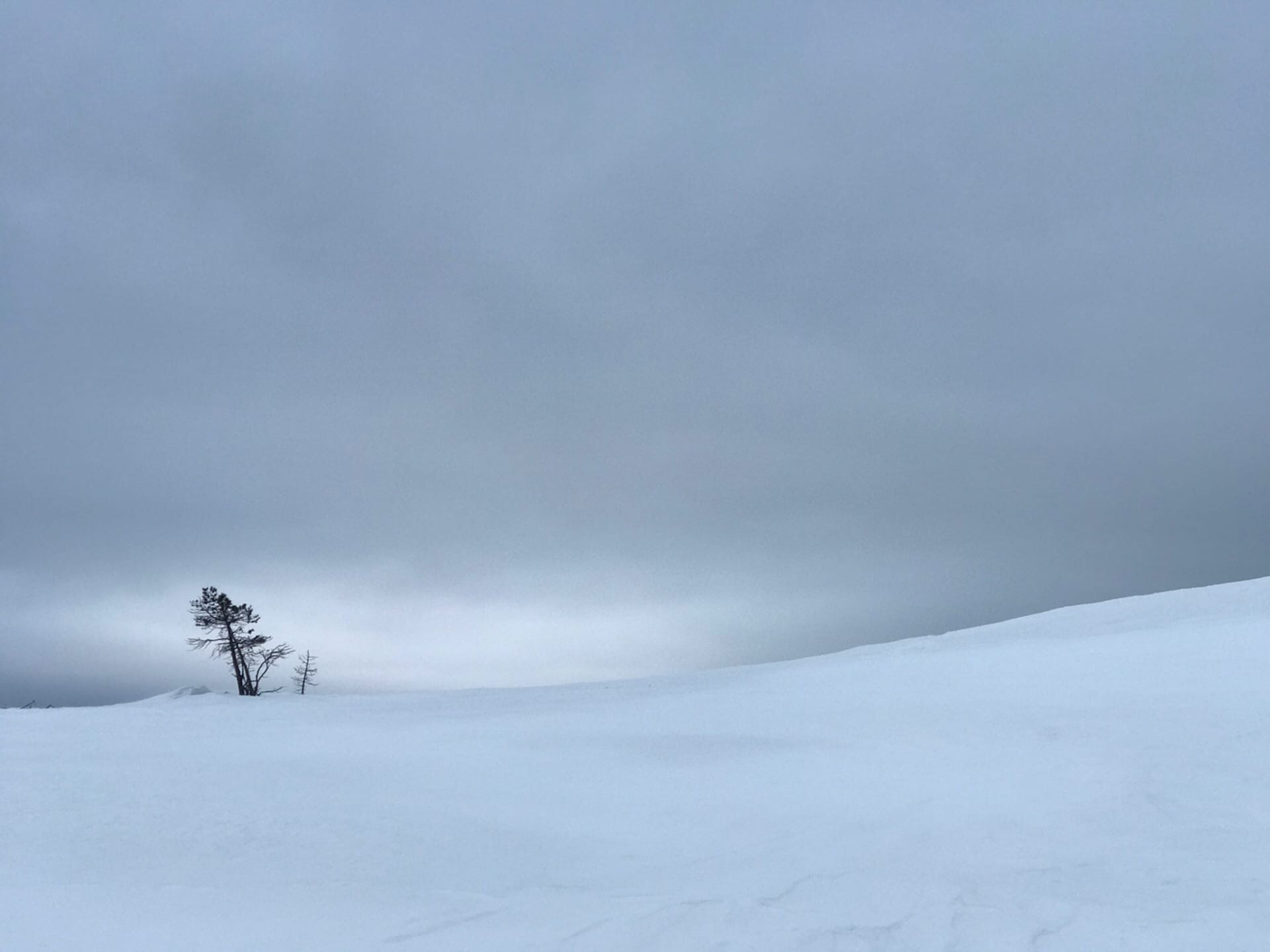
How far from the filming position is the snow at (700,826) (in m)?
6.62

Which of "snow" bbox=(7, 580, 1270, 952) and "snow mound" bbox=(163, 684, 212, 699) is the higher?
"snow mound" bbox=(163, 684, 212, 699)

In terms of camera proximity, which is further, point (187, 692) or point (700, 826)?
point (187, 692)

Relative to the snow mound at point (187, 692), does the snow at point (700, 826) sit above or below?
below

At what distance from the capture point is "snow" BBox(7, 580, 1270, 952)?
6.62 metres

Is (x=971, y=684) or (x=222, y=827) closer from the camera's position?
(x=222, y=827)

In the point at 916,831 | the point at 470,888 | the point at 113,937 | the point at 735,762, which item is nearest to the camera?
the point at 113,937

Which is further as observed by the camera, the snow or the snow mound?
the snow mound

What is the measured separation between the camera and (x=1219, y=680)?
43.2 ft

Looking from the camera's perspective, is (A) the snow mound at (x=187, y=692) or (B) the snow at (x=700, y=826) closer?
(B) the snow at (x=700, y=826)

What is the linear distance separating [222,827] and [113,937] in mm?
2314

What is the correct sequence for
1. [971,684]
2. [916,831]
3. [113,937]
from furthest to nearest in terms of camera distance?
[971,684] → [916,831] → [113,937]

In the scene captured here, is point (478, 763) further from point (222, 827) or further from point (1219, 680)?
point (1219, 680)

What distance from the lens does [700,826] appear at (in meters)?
9.23

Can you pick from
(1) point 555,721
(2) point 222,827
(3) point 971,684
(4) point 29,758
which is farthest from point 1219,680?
(4) point 29,758
